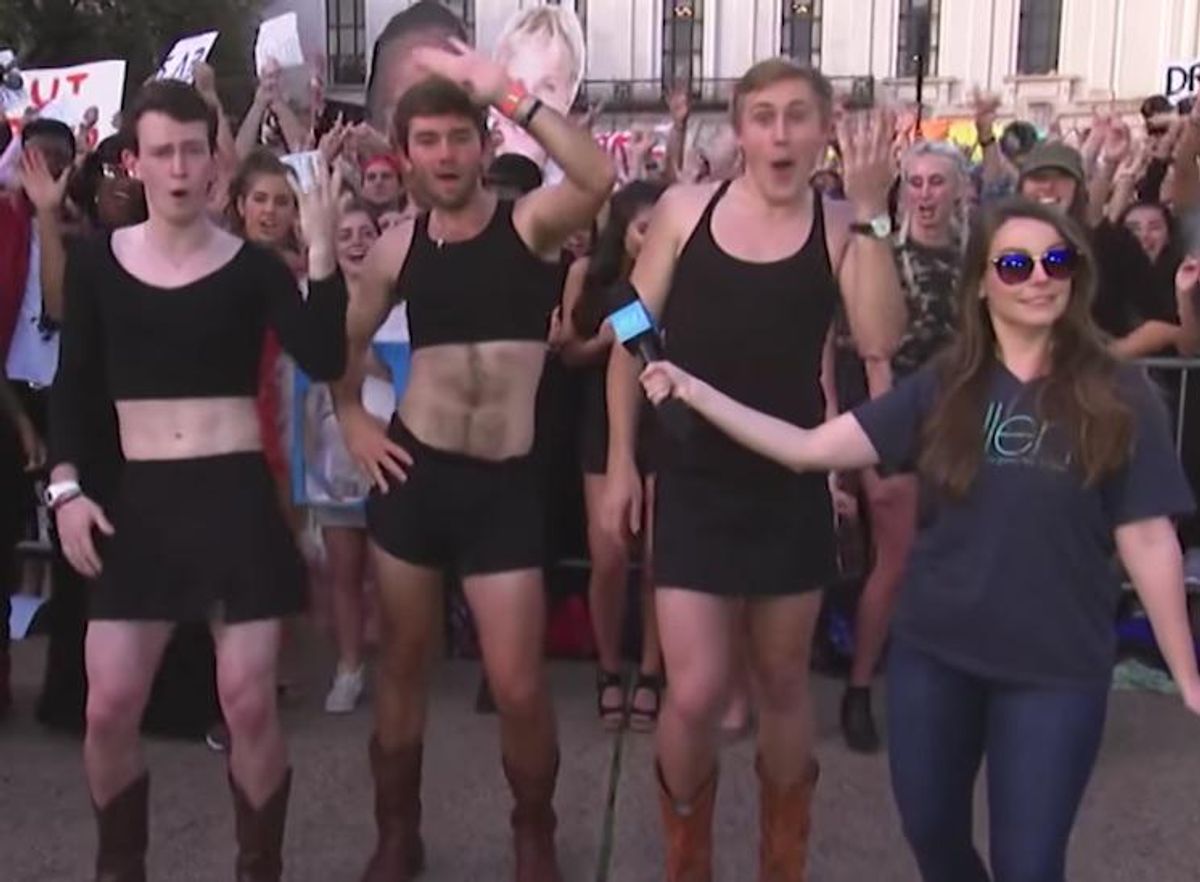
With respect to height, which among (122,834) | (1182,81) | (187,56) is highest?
(187,56)

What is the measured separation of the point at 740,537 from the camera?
3406mm

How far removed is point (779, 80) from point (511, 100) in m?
0.61

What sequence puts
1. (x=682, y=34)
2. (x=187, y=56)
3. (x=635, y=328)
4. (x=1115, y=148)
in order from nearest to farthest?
(x=635, y=328) → (x=1115, y=148) → (x=187, y=56) → (x=682, y=34)

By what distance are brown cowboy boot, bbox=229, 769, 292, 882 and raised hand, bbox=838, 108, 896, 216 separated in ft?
6.15

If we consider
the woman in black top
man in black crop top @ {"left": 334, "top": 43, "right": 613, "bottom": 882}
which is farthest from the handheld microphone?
the woman in black top

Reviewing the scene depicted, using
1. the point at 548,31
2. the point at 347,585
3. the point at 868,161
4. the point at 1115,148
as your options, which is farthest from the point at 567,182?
the point at 1115,148

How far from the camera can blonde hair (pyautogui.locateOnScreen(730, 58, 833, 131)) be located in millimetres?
3371

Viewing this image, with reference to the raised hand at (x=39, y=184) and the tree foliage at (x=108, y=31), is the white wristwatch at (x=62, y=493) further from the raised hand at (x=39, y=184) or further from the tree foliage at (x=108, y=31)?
the tree foliage at (x=108, y=31)

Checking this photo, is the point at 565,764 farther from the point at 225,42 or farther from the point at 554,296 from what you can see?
the point at 225,42

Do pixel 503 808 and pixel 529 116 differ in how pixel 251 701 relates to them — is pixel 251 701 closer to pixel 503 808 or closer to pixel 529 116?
pixel 503 808

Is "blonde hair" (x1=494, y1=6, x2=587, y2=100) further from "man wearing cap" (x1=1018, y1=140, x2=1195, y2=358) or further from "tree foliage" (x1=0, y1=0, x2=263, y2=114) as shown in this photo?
"tree foliage" (x1=0, y1=0, x2=263, y2=114)

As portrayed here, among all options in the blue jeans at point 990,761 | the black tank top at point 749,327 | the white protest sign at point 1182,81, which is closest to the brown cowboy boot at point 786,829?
the blue jeans at point 990,761

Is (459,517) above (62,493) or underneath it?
underneath

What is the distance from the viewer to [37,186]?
15.1 ft
